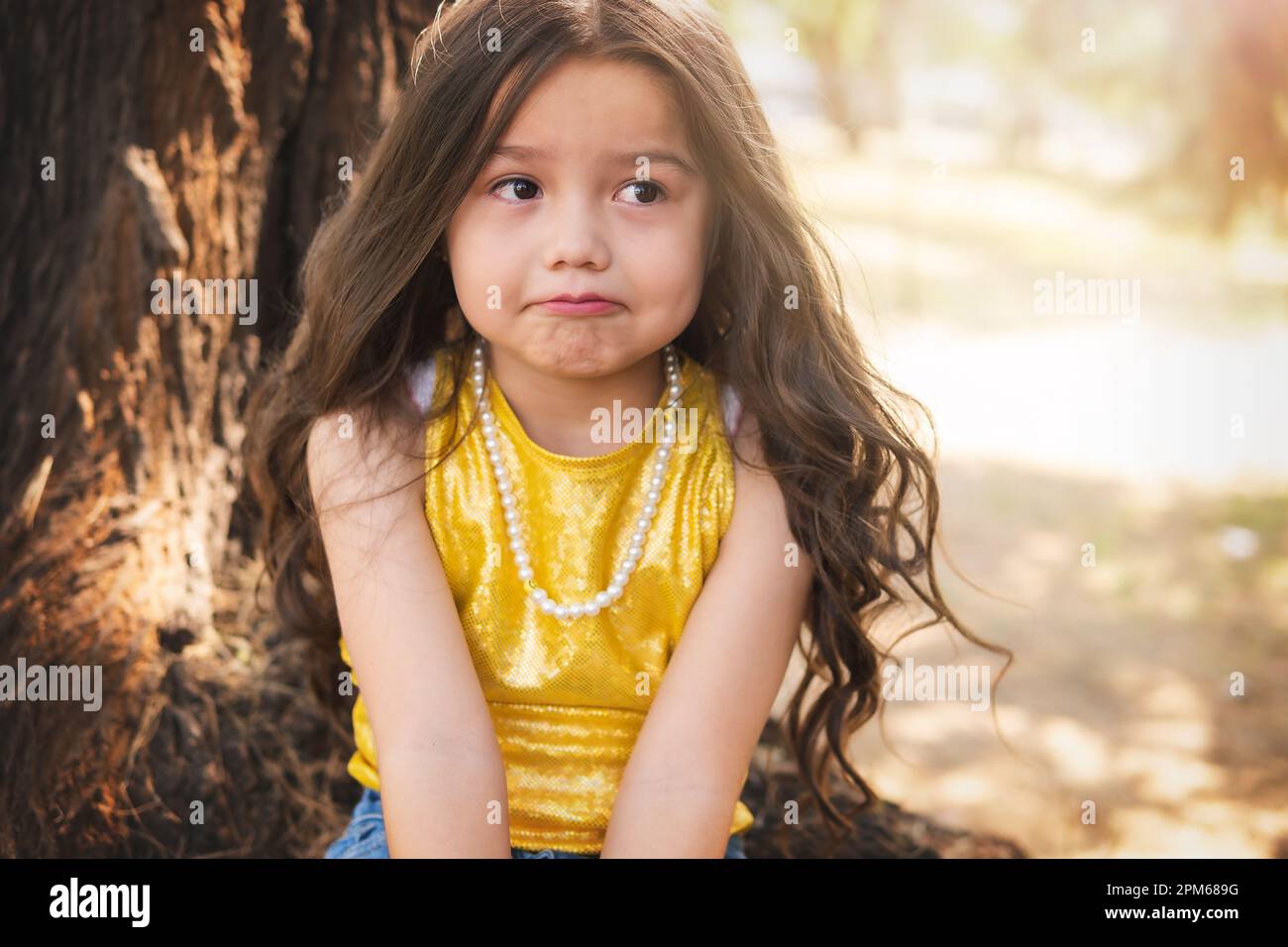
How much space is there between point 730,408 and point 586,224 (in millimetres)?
497

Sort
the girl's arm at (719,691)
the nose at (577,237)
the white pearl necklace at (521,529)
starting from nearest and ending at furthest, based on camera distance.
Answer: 1. the nose at (577,237)
2. the girl's arm at (719,691)
3. the white pearl necklace at (521,529)

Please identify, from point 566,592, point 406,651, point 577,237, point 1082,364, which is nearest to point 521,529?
point 566,592

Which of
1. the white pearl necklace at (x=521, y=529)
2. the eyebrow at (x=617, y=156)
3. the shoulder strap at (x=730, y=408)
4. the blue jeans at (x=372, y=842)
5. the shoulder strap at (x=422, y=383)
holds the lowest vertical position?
the blue jeans at (x=372, y=842)

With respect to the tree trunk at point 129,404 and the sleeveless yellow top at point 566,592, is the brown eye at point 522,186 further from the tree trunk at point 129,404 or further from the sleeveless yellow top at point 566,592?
the tree trunk at point 129,404

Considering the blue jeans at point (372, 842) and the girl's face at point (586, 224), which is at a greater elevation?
the girl's face at point (586, 224)

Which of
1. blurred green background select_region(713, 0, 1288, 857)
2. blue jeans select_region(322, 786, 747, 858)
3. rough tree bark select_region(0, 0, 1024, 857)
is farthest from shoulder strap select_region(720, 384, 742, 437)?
rough tree bark select_region(0, 0, 1024, 857)

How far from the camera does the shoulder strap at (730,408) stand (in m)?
2.08

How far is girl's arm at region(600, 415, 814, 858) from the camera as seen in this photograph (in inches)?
72.3

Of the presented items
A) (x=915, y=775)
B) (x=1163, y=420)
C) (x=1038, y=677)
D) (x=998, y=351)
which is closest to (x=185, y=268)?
(x=915, y=775)

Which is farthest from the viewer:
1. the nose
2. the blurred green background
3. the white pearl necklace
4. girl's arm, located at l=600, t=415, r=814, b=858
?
the blurred green background

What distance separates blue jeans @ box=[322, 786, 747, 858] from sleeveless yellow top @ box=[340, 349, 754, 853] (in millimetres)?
18

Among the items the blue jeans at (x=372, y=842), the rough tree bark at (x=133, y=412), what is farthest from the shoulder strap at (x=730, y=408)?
the rough tree bark at (x=133, y=412)

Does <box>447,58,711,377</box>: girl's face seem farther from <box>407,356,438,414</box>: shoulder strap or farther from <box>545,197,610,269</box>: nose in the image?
<box>407,356,438,414</box>: shoulder strap

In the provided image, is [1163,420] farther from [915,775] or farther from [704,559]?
[704,559]
